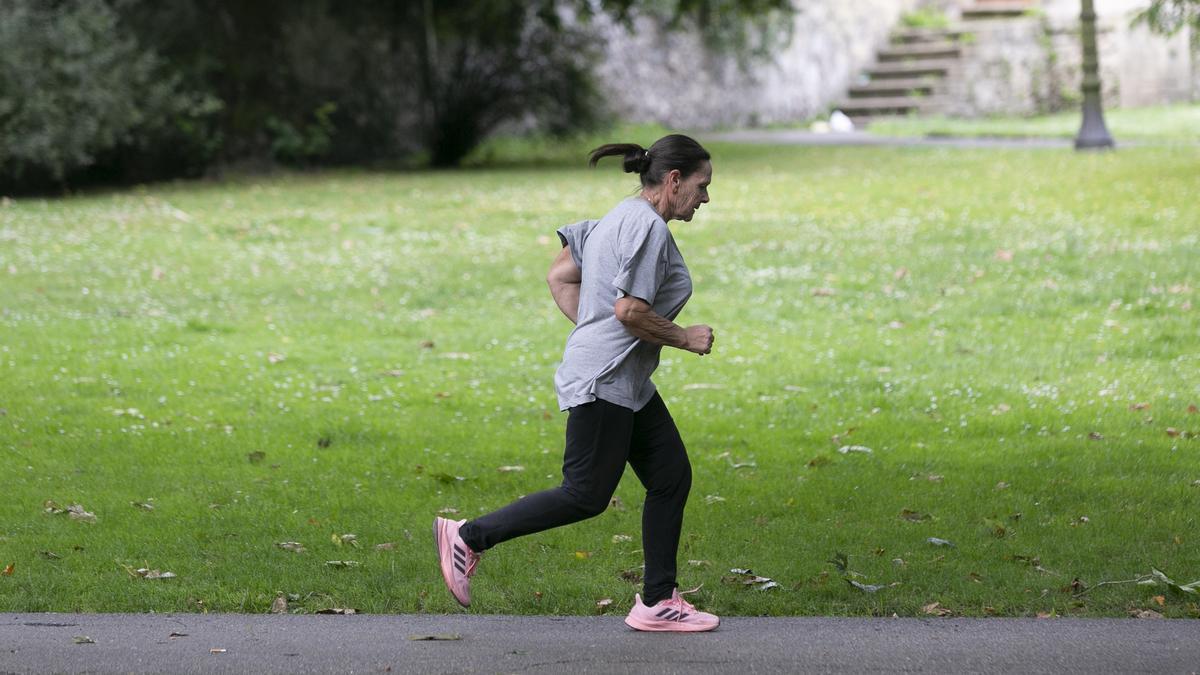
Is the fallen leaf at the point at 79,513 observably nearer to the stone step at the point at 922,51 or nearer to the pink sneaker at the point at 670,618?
the pink sneaker at the point at 670,618

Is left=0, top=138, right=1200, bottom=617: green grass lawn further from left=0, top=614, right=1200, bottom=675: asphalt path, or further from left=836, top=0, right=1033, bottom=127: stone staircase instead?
left=836, top=0, right=1033, bottom=127: stone staircase

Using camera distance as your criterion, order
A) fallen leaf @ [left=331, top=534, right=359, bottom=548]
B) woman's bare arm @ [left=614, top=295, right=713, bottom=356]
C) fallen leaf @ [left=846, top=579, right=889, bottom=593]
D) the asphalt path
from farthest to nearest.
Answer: fallen leaf @ [left=331, top=534, right=359, bottom=548] < fallen leaf @ [left=846, top=579, right=889, bottom=593] < the asphalt path < woman's bare arm @ [left=614, top=295, right=713, bottom=356]

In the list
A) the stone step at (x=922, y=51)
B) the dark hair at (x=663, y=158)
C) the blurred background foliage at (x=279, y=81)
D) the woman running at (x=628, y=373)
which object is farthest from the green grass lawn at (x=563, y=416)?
the stone step at (x=922, y=51)

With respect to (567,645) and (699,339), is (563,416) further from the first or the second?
(699,339)

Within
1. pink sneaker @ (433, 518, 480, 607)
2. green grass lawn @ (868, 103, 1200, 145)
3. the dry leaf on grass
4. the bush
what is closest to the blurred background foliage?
the bush

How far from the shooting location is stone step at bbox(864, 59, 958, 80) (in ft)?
120

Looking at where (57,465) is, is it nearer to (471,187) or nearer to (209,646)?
(209,646)

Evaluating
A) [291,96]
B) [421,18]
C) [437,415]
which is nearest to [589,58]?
[421,18]

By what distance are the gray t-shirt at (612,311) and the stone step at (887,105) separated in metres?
31.5

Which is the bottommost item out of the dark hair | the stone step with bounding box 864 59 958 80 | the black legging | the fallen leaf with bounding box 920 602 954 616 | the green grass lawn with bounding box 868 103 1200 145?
the fallen leaf with bounding box 920 602 954 616

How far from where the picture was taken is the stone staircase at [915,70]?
36031mm

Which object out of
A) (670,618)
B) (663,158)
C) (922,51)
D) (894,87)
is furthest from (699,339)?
(922,51)

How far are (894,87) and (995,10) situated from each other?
227 inches

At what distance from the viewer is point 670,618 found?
535 centimetres
